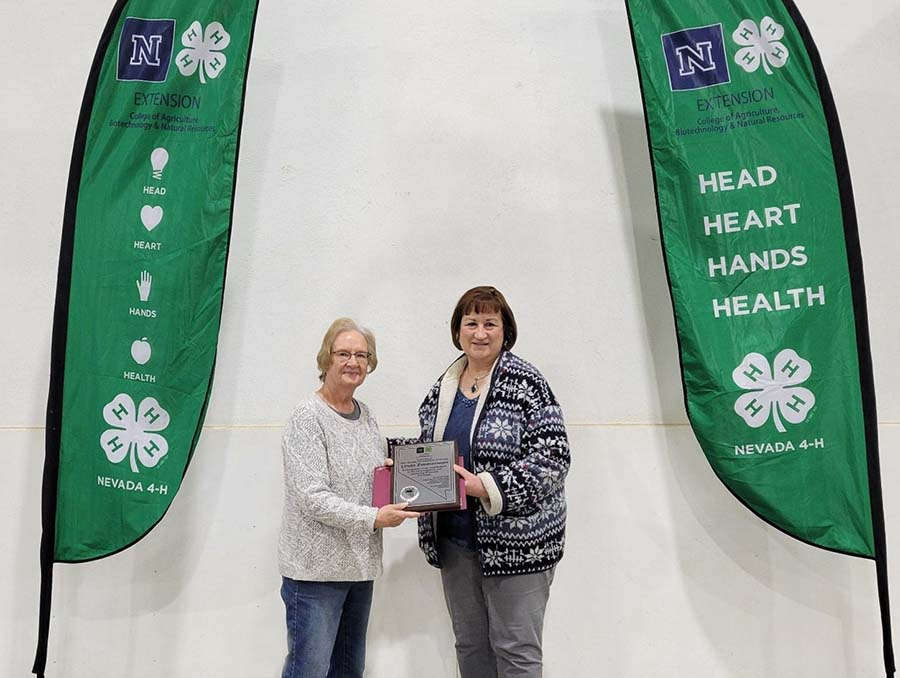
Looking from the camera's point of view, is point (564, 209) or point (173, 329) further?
point (564, 209)

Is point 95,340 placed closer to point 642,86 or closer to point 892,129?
point 642,86

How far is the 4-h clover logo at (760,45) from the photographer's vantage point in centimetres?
242

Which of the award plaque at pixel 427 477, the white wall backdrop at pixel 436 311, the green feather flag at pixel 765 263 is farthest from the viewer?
the white wall backdrop at pixel 436 311

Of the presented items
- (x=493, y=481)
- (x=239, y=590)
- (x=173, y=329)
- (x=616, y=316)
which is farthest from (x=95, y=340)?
(x=616, y=316)

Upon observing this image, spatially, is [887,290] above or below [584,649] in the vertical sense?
above

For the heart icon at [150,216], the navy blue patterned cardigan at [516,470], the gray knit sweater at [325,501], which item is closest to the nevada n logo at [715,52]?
the navy blue patterned cardigan at [516,470]

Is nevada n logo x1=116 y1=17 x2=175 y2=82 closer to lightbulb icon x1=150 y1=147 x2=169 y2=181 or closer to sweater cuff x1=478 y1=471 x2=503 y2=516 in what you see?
lightbulb icon x1=150 y1=147 x2=169 y2=181

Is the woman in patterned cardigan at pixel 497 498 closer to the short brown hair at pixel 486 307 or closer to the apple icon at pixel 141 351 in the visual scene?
the short brown hair at pixel 486 307

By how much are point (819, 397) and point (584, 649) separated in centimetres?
106

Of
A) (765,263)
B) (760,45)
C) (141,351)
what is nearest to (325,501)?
(141,351)

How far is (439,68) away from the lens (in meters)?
2.81

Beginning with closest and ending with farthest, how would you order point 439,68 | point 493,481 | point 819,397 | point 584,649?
point 493,481 < point 819,397 < point 584,649 < point 439,68

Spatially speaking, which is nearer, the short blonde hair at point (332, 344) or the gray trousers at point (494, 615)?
the gray trousers at point (494, 615)

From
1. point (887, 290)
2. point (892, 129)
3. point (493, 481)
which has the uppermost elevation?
point (892, 129)
